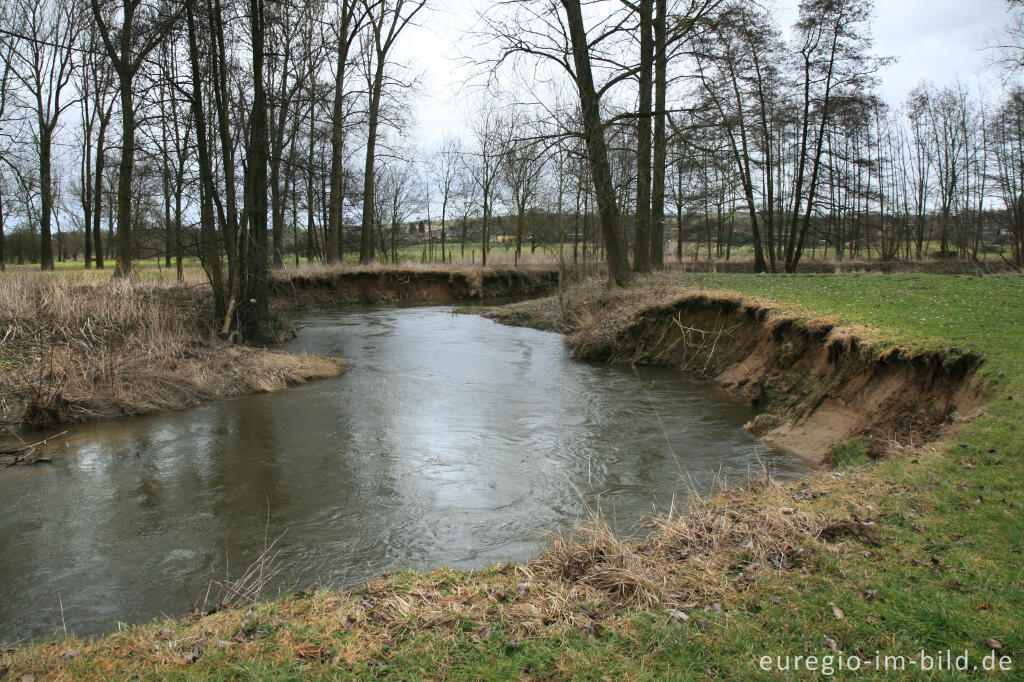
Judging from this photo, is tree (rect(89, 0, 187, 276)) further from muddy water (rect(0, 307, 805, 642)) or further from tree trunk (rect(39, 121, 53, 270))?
tree trunk (rect(39, 121, 53, 270))

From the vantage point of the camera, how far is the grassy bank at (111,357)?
9.80m

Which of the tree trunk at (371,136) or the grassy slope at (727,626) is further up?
the tree trunk at (371,136)

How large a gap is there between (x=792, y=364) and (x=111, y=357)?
11622 mm

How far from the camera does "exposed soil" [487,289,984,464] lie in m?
7.13

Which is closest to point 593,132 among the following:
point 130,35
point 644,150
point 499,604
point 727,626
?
point 644,150

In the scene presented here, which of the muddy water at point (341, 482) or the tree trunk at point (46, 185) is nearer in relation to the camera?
the muddy water at point (341, 482)

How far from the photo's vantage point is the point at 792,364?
1026 cm

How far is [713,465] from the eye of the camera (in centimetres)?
768

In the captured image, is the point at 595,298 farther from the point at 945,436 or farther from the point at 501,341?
the point at 945,436

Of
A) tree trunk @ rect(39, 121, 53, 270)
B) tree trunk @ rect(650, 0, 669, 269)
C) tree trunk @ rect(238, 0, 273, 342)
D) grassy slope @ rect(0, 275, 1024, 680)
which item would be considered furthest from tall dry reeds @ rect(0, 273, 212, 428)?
tree trunk @ rect(39, 121, 53, 270)

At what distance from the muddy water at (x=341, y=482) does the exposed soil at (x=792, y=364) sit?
673 mm

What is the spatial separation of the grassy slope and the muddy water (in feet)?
4.18

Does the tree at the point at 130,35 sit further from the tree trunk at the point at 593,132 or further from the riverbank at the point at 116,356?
the tree trunk at the point at 593,132

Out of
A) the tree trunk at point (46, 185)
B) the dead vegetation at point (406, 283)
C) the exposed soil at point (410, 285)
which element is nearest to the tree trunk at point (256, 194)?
the dead vegetation at point (406, 283)
